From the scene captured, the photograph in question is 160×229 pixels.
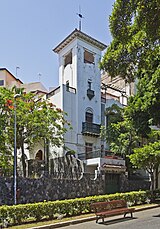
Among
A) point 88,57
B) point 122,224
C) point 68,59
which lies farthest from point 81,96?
point 122,224

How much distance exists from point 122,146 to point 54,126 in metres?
5.49

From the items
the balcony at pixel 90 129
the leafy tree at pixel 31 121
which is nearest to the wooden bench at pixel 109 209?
the leafy tree at pixel 31 121

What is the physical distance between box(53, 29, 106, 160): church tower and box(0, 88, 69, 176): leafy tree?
2875 millimetres

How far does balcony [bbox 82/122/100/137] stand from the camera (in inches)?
1117

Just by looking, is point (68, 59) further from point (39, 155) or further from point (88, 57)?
point (39, 155)

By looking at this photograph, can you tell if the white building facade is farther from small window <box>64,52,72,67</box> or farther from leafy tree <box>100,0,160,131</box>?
leafy tree <box>100,0,160,131</box>

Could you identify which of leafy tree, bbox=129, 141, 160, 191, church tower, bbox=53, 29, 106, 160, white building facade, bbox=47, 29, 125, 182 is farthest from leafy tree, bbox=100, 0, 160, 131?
church tower, bbox=53, 29, 106, 160

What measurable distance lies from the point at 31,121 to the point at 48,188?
5394 millimetres

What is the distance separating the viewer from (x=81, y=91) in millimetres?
28969

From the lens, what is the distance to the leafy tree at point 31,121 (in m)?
22.5

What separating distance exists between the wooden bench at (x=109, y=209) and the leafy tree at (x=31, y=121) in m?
9.96

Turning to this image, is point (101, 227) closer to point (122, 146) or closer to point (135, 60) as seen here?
point (135, 60)

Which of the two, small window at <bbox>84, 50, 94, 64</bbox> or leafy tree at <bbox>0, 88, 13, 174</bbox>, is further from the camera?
small window at <bbox>84, 50, 94, 64</bbox>

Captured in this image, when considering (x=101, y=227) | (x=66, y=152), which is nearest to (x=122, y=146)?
(x=66, y=152)
